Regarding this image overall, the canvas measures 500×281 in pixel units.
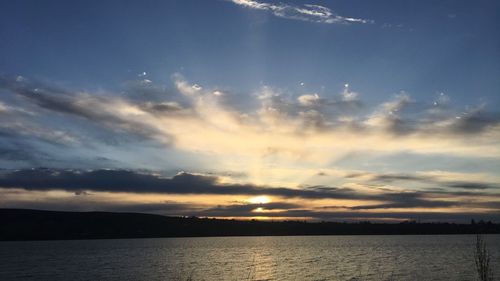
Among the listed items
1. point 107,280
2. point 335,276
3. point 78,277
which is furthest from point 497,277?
point 78,277

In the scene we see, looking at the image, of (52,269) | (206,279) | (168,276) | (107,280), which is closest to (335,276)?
(206,279)

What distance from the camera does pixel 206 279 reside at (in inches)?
3196

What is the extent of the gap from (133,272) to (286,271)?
101 feet

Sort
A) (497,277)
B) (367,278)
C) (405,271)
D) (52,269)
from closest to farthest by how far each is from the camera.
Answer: (497,277), (367,278), (405,271), (52,269)

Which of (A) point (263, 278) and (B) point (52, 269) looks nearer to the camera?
(A) point (263, 278)

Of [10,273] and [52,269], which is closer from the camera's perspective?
[10,273]

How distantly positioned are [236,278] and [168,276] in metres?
12.8

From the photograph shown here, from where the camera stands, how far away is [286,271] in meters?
96.1

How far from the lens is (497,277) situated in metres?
71.4

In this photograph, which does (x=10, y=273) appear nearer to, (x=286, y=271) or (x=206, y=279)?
(x=206, y=279)

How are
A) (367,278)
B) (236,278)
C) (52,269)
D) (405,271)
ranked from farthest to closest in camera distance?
(52,269) < (405,271) < (236,278) < (367,278)

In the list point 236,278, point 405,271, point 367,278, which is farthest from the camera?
point 405,271

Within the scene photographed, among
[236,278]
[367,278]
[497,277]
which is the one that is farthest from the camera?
[236,278]

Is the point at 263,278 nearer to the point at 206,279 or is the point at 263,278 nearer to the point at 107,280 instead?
the point at 206,279
